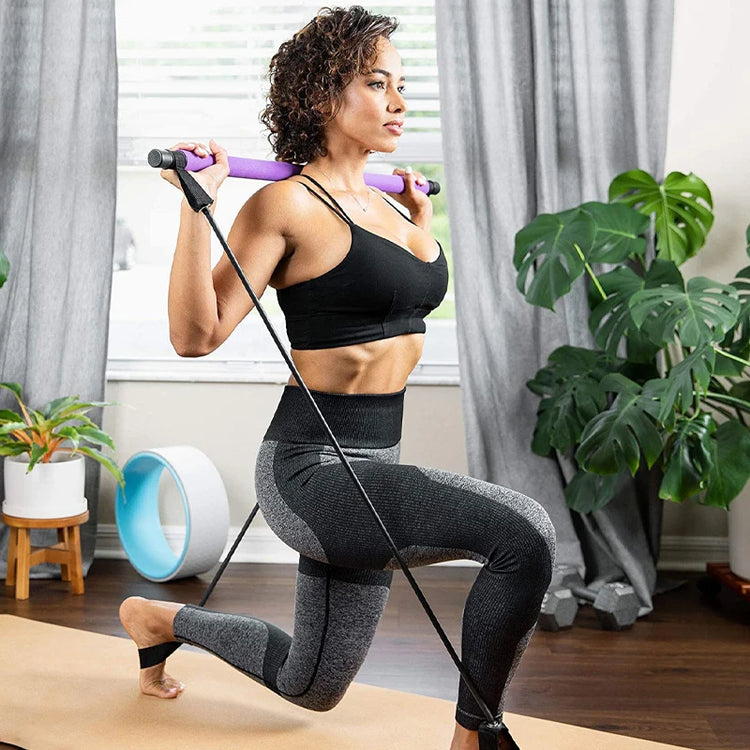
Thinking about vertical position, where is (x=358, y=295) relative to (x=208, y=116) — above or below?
below

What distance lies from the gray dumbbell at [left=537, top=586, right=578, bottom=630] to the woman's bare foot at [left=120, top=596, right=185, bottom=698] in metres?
1.11

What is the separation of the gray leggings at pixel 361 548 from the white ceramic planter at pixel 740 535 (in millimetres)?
1583

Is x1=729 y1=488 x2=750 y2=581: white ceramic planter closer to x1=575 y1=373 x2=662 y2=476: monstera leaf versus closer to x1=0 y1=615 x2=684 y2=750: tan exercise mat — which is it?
x1=575 y1=373 x2=662 y2=476: monstera leaf

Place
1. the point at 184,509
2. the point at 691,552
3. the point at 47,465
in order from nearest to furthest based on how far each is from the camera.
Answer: the point at 47,465 < the point at 184,509 < the point at 691,552

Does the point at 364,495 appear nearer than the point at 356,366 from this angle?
Yes

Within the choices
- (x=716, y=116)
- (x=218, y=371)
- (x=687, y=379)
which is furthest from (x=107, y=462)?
(x=716, y=116)

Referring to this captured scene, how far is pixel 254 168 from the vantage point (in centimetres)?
191

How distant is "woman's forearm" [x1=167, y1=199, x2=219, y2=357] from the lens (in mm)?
1714

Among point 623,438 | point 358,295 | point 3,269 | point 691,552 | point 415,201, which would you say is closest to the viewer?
point 358,295

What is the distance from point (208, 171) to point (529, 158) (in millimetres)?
1900

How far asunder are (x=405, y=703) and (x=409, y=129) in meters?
2.05

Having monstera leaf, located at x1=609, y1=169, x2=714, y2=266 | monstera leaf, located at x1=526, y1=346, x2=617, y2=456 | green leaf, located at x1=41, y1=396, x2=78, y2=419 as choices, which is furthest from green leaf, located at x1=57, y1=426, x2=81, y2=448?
monstera leaf, located at x1=609, y1=169, x2=714, y2=266

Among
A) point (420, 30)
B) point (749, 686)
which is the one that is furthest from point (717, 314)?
point (420, 30)

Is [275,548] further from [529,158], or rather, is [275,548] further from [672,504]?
[529,158]
